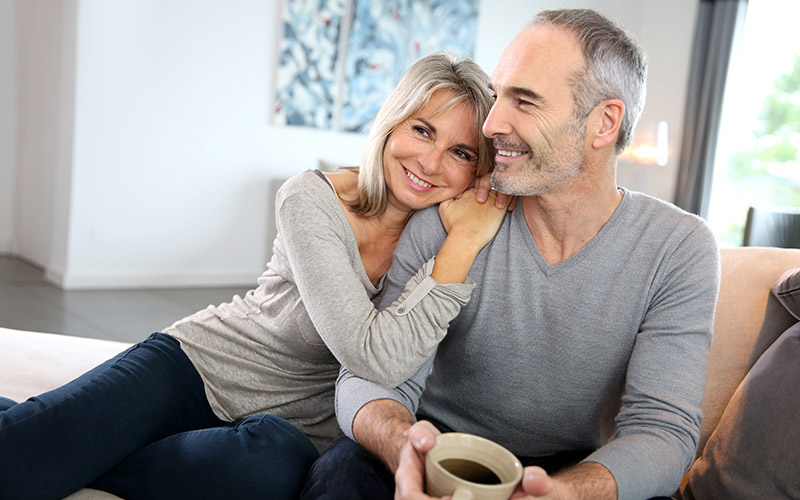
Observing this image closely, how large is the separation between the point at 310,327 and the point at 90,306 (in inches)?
118

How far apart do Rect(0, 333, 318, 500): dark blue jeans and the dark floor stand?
7.30 ft

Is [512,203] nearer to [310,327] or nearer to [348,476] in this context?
[310,327]

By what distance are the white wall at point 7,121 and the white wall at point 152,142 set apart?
7cm

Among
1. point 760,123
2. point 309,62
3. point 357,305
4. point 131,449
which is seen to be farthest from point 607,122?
point 760,123

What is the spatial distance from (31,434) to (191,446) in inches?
10.8

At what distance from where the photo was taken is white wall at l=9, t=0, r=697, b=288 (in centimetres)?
436

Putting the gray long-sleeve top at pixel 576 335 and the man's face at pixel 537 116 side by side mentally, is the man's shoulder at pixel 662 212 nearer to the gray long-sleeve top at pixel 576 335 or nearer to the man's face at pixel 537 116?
the gray long-sleeve top at pixel 576 335

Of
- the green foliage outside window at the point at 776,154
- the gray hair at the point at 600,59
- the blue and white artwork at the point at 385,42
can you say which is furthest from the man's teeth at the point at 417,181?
the green foliage outside window at the point at 776,154

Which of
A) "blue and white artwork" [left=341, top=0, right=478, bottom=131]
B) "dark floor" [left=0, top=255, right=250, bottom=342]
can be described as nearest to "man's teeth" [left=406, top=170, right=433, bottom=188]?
"dark floor" [left=0, top=255, right=250, bottom=342]

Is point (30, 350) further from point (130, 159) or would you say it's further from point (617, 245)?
point (130, 159)

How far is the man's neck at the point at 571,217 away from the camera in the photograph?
1440mm

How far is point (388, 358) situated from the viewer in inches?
50.6

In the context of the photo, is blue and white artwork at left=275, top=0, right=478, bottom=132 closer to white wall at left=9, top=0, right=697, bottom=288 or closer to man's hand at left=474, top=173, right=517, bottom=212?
white wall at left=9, top=0, right=697, bottom=288

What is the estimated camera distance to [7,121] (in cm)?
510
